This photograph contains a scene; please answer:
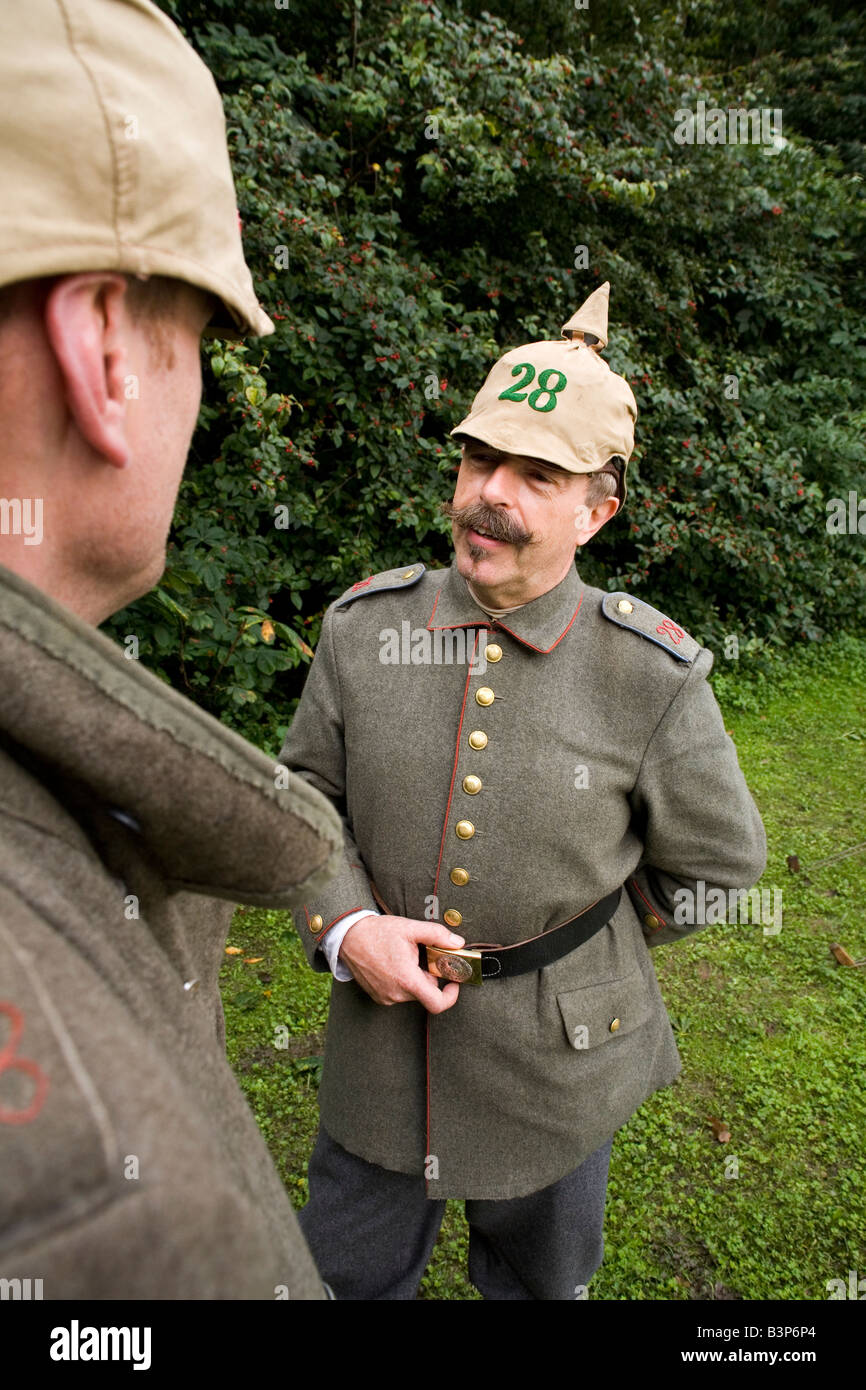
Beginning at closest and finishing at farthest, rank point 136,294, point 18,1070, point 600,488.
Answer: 1. point 18,1070
2. point 136,294
3. point 600,488

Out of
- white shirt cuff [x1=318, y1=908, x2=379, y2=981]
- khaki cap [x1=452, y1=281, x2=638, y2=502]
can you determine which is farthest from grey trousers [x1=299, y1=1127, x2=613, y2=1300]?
khaki cap [x1=452, y1=281, x2=638, y2=502]

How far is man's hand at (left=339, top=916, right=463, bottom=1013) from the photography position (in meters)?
1.72

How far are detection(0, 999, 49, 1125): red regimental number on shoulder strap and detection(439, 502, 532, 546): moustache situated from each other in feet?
4.87

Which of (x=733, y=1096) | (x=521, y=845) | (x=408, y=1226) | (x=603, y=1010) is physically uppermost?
(x=521, y=845)

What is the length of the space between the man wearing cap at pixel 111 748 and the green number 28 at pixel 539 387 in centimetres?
107

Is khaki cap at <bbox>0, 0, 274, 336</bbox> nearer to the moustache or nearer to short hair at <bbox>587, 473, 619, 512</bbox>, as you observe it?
the moustache

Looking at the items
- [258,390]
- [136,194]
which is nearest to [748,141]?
[258,390]

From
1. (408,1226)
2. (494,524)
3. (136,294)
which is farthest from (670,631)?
(408,1226)

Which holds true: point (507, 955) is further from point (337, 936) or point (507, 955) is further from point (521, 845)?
point (337, 936)

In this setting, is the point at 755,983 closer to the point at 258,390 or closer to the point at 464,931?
the point at 464,931

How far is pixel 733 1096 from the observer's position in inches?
129

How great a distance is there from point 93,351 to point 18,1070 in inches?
21.9

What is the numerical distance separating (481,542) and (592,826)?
675mm

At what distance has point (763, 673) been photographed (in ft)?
22.9
